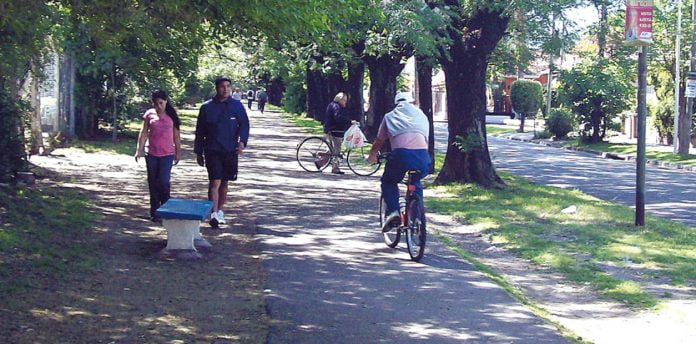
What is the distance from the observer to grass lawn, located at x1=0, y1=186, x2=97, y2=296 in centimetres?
908

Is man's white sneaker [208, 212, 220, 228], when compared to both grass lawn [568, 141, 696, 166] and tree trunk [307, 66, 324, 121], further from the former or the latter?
tree trunk [307, 66, 324, 121]

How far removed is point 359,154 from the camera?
75.7 feet

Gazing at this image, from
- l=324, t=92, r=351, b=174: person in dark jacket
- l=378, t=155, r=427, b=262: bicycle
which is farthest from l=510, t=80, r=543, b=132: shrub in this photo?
l=378, t=155, r=427, b=262: bicycle

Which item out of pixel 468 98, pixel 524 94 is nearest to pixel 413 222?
pixel 468 98

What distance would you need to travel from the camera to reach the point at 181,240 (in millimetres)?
10430

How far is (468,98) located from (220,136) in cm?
710

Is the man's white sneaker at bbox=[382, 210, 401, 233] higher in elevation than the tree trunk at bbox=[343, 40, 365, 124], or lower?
lower

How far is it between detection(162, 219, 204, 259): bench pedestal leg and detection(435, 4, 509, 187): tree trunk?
8.54 m

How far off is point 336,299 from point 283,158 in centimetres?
1757

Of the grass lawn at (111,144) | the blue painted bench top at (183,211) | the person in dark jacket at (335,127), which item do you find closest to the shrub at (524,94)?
the grass lawn at (111,144)

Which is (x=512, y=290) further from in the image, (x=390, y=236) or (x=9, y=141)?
(x=9, y=141)

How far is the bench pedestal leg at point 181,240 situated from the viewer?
33.9 ft

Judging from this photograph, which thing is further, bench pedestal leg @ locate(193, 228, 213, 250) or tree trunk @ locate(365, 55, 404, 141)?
tree trunk @ locate(365, 55, 404, 141)

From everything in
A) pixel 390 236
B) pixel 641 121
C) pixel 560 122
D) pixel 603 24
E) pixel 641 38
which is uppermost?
pixel 603 24
